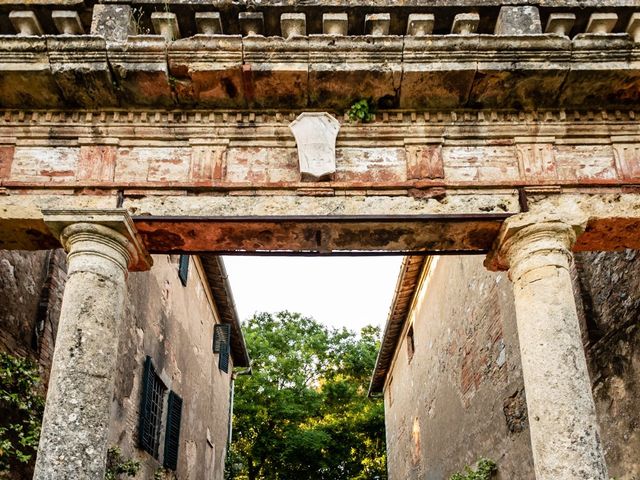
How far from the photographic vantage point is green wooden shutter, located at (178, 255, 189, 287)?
12.3 metres

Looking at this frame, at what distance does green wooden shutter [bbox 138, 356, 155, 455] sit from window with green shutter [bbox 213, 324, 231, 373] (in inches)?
241

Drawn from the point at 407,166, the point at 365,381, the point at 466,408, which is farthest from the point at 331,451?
the point at 407,166

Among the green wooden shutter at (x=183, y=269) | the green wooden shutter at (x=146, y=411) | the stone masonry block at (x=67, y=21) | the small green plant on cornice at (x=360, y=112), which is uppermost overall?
the green wooden shutter at (x=183, y=269)

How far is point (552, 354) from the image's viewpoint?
4.93m

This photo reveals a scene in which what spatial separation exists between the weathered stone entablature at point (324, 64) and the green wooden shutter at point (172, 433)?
6.72m

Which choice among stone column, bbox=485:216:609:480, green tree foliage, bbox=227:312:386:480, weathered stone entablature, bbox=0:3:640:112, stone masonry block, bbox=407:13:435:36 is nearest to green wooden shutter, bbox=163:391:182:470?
weathered stone entablature, bbox=0:3:640:112

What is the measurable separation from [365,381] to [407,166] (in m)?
27.5

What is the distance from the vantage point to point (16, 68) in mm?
5512

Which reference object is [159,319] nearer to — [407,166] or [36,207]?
[36,207]

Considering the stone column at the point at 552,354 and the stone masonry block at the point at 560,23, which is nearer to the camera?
the stone column at the point at 552,354

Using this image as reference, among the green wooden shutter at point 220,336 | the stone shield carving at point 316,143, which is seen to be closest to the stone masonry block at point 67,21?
the stone shield carving at point 316,143

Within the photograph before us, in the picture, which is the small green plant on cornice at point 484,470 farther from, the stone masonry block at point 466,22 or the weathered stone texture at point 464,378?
the stone masonry block at point 466,22

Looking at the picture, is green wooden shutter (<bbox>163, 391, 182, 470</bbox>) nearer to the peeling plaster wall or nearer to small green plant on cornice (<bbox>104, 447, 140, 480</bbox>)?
the peeling plaster wall

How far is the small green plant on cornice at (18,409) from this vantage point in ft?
19.7
